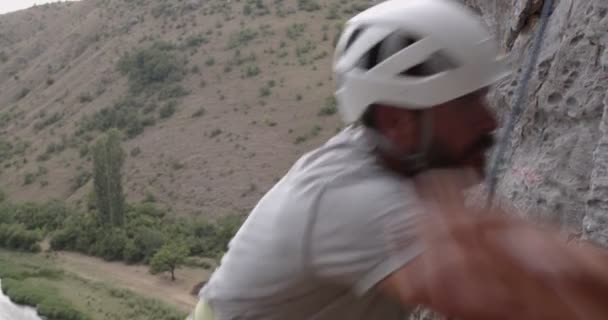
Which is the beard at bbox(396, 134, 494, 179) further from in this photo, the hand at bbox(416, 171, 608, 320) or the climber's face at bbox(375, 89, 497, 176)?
the hand at bbox(416, 171, 608, 320)

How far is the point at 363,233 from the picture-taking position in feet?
3.89

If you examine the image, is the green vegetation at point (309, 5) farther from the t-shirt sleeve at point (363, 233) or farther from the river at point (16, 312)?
the t-shirt sleeve at point (363, 233)

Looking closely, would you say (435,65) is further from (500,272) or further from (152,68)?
(152,68)

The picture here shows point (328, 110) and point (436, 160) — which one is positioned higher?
point (436, 160)

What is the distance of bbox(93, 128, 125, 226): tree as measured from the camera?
102 ft

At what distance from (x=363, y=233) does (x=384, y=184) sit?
9 centimetres

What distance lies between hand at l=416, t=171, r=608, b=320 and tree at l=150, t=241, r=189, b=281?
26129 mm

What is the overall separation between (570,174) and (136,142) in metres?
35.8

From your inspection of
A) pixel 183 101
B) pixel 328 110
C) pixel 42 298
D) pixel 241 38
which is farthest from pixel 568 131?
pixel 241 38

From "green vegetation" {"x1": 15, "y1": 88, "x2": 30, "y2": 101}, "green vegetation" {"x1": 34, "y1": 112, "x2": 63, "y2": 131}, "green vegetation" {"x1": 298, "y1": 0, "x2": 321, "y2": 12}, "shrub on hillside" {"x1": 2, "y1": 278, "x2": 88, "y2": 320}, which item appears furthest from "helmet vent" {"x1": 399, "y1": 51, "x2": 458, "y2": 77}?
"green vegetation" {"x1": 15, "y1": 88, "x2": 30, "y2": 101}

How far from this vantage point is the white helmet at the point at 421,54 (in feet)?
4.03

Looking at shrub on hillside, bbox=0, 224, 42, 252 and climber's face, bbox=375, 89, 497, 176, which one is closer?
climber's face, bbox=375, 89, 497, 176

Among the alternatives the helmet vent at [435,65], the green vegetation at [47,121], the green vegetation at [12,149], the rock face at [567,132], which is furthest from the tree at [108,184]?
the helmet vent at [435,65]

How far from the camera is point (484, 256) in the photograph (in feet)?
3.26
